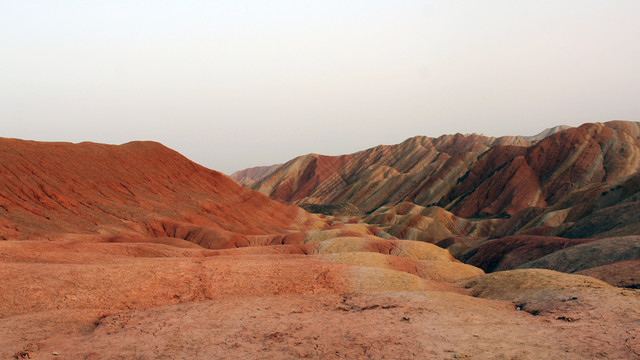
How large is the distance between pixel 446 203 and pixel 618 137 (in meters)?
35.7

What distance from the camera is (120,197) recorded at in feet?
169

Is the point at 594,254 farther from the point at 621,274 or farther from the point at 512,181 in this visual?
the point at 512,181

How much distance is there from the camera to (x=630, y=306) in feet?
43.1

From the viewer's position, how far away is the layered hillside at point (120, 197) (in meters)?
40.5

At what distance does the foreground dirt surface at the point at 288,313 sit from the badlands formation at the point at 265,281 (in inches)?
2.7

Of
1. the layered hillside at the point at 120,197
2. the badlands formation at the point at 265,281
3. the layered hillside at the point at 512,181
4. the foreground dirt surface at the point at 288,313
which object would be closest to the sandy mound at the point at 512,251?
the badlands formation at the point at 265,281

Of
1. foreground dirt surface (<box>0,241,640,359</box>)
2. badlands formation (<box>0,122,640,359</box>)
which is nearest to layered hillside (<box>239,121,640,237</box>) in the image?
badlands formation (<box>0,122,640,359</box>)

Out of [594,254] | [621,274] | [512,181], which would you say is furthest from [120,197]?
[512,181]

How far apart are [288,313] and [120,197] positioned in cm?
4546

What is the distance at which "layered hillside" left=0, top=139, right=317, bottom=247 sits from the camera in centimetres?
4047

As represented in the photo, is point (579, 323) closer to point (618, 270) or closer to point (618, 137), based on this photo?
point (618, 270)

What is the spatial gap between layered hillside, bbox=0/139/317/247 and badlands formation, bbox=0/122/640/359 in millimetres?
248

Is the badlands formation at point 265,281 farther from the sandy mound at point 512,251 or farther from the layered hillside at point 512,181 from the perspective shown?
the layered hillside at point 512,181

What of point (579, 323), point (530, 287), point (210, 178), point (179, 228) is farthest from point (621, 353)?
point (210, 178)
